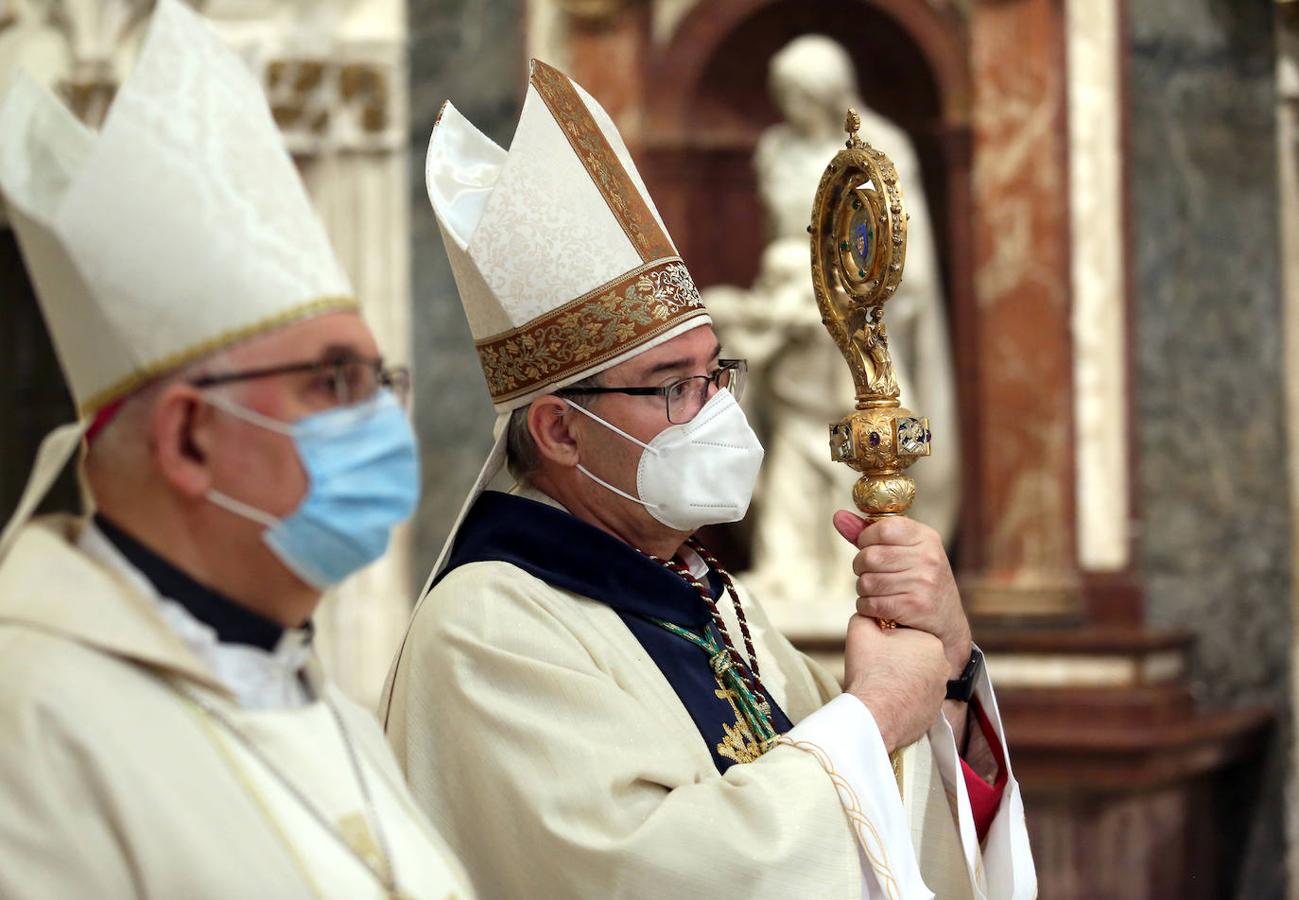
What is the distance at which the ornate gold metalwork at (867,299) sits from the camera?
2.67 metres

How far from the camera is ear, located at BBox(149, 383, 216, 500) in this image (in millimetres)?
1691

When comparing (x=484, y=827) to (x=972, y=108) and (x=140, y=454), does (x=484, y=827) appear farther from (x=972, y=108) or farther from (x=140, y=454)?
(x=972, y=108)

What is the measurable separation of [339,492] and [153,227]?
0.31 meters

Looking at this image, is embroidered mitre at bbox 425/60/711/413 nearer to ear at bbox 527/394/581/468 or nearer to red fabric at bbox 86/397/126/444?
ear at bbox 527/394/581/468

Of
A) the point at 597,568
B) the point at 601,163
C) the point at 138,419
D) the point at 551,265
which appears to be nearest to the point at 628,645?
the point at 597,568

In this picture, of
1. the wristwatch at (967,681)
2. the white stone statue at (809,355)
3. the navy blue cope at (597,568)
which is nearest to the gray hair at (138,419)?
the navy blue cope at (597,568)

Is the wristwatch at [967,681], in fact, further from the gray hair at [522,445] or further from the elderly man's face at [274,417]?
the elderly man's face at [274,417]

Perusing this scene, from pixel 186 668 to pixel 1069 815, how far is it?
4686 mm

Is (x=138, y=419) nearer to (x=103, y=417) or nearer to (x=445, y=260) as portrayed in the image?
(x=103, y=417)

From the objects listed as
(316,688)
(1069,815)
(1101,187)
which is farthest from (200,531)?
(1101,187)

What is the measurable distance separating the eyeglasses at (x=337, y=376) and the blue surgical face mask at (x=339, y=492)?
1cm

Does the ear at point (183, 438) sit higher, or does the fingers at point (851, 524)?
the ear at point (183, 438)

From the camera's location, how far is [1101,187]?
6.23 m

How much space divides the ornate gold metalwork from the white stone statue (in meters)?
3.49
